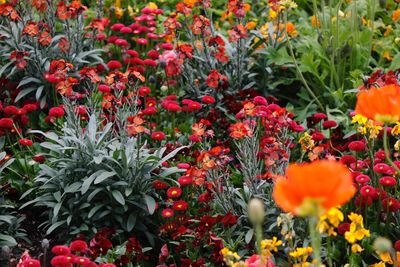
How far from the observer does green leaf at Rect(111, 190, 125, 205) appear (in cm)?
354

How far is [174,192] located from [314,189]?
198cm

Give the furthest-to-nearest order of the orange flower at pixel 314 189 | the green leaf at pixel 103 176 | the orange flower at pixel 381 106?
the green leaf at pixel 103 176, the orange flower at pixel 381 106, the orange flower at pixel 314 189

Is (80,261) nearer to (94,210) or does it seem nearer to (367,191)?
(94,210)

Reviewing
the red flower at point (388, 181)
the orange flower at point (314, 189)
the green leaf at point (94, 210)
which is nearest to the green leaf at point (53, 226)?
the green leaf at point (94, 210)

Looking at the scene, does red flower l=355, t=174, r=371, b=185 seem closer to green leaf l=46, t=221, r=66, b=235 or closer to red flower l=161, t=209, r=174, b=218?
red flower l=161, t=209, r=174, b=218

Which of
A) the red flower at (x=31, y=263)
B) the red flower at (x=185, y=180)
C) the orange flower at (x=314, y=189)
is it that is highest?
the orange flower at (x=314, y=189)

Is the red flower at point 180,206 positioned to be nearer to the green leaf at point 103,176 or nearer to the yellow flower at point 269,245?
the green leaf at point 103,176

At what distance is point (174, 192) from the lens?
11.7 feet

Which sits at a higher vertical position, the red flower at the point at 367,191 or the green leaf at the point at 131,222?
the red flower at the point at 367,191

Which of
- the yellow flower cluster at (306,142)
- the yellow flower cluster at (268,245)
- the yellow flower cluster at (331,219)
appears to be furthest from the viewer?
the yellow flower cluster at (306,142)

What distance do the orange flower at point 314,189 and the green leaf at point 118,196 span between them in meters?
1.91

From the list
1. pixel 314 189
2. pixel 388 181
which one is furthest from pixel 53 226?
pixel 314 189

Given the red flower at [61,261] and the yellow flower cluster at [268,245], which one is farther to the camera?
the red flower at [61,261]

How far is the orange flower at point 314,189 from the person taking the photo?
163 centimetres
